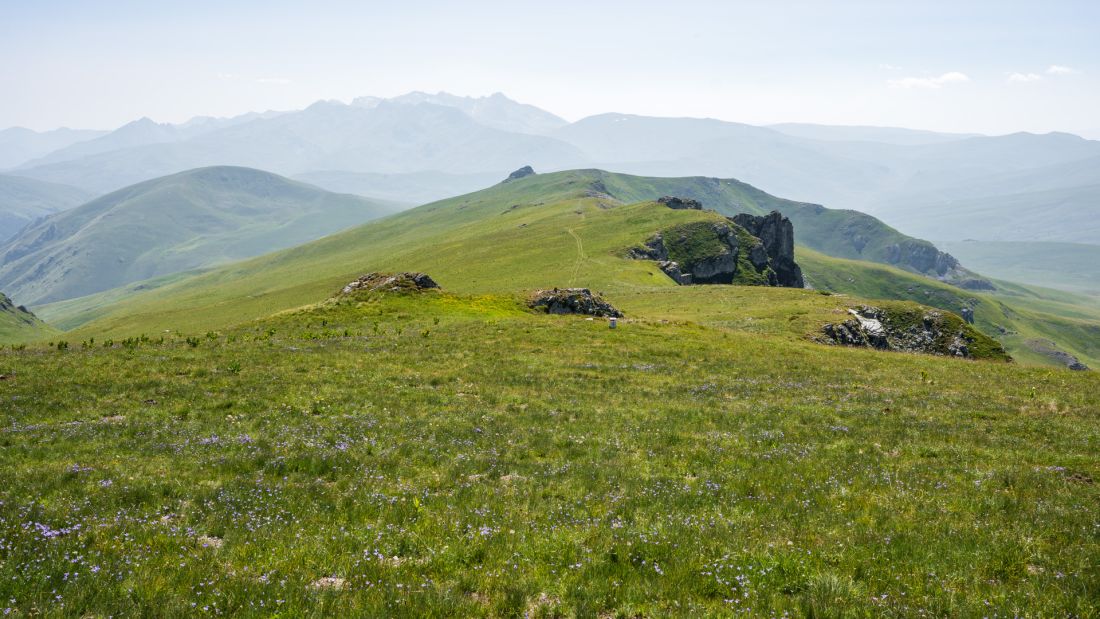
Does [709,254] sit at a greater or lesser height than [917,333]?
greater

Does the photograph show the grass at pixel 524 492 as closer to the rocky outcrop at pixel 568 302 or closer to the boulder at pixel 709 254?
the rocky outcrop at pixel 568 302

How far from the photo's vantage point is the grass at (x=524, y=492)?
840 cm

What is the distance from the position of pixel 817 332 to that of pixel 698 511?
1901 inches

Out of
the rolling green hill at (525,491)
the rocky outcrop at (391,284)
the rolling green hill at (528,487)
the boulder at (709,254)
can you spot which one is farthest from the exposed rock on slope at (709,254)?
the rolling green hill at (525,491)

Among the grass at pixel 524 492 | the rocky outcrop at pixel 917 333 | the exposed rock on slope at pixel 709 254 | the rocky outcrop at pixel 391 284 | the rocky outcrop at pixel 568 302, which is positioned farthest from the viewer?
the exposed rock on slope at pixel 709 254

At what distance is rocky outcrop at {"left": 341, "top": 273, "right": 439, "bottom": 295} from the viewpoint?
55875 mm

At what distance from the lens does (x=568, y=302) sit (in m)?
58.4

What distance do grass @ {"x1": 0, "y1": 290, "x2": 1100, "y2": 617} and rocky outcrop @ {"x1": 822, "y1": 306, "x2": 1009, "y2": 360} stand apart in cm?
3305

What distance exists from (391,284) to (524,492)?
4649cm

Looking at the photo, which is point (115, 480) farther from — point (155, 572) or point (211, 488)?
point (155, 572)

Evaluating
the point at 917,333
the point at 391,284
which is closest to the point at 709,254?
the point at 917,333

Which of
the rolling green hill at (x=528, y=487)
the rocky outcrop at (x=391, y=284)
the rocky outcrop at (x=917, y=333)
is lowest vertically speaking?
the rocky outcrop at (x=917, y=333)

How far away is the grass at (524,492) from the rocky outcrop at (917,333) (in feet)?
Answer: 108

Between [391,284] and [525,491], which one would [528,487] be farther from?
[391,284]
